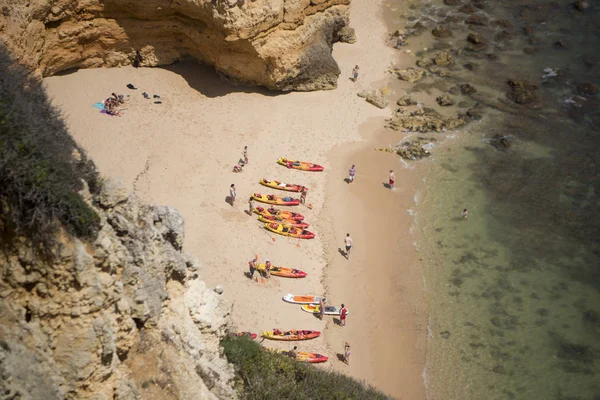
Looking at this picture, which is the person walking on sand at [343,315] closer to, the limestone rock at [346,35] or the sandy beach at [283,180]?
the sandy beach at [283,180]

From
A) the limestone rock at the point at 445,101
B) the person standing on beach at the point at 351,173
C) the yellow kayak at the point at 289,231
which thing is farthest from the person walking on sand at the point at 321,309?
the limestone rock at the point at 445,101

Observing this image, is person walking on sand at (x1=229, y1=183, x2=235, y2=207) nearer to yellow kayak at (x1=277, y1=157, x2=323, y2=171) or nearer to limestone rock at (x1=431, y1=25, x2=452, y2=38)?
yellow kayak at (x1=277, y1=157, x2=323, y2=171)

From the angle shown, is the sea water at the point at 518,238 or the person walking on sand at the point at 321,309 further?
the person walking on sand at the point at 321,309

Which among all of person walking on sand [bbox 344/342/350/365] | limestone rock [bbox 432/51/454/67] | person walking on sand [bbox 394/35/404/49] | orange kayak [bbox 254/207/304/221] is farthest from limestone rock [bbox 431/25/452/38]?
person walking on sand [bbox 344/342/350/365]

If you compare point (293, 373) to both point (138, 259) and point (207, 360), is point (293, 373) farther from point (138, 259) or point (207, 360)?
point (138, 259)

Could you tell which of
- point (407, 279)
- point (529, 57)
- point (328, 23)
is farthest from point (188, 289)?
point (529, 57)

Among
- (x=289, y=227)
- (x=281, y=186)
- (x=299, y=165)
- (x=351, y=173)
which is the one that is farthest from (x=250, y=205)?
(x=351, y=173)
